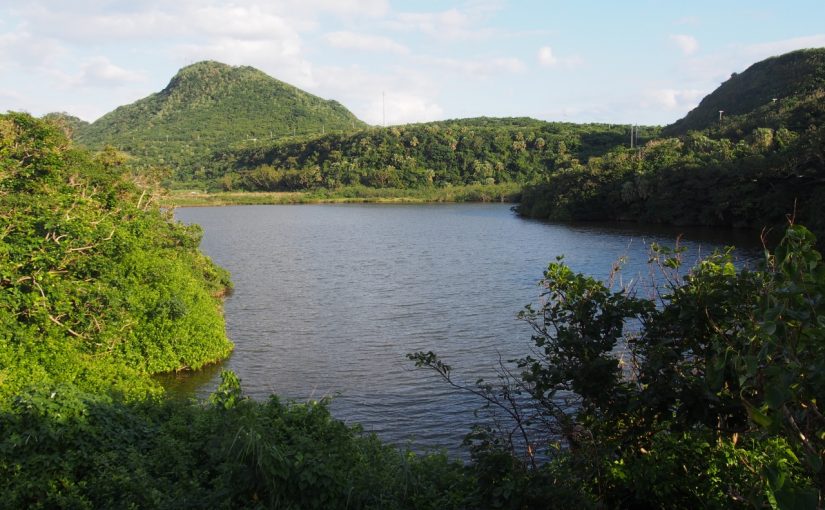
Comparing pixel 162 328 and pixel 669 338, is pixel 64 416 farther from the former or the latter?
pixel 162 328

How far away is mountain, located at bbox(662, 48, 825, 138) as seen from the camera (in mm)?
68500

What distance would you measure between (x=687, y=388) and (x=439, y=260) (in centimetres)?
3386

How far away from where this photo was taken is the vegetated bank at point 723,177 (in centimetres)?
4633

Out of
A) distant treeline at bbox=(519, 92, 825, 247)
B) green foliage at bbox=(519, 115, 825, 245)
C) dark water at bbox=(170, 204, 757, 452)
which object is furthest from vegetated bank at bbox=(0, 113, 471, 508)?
green foliage at bbox=(519, 115, 825, 245)

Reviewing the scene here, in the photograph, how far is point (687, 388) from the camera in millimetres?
7758

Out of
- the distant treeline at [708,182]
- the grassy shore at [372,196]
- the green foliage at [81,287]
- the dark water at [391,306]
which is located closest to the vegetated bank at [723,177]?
the distant treeline at [708,182]

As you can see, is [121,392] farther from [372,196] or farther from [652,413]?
[372,196]

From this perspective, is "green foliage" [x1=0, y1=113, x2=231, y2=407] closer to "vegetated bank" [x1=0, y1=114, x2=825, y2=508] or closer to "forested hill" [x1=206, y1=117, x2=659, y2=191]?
"vegetated bank" [x1=0, y1=114, x2=825, y2=508]

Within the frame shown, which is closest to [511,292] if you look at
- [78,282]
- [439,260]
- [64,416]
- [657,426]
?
[439,260]

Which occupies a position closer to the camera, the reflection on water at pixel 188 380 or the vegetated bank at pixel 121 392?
the vegetated bank at pixel 121 392

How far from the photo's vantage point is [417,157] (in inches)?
5546

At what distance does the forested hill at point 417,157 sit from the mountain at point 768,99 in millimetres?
19576

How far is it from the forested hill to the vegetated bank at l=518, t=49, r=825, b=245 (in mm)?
47607

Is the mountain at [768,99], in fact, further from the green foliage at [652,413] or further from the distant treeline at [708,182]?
the green foliage at [652,413]
